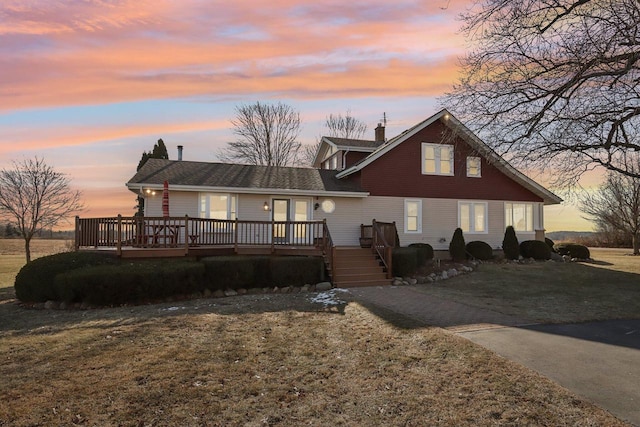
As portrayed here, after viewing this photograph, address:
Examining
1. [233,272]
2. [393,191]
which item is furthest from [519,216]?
[233,272]

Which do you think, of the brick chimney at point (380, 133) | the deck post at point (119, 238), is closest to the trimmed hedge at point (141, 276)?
the deck post at point (119, 238)

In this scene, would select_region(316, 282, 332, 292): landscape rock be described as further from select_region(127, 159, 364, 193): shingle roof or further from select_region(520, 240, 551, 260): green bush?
select_region(520, 240, 551, 260): green bush

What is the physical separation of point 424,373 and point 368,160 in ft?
46.8

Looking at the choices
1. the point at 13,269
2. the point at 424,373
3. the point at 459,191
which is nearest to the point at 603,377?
the point at 424,373

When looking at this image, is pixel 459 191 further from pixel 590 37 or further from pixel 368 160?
pixel 590 37

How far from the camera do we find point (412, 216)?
775 inches

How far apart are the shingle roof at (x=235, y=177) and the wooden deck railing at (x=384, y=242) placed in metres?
3.27

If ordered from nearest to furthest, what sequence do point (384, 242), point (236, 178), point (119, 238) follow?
point (119, 238) → point (384, 242) → point (236, 178)

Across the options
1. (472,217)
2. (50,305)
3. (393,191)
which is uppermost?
(393,191)

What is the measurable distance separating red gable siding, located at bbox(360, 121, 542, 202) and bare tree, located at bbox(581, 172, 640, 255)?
19082mm

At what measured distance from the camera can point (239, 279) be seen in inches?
508

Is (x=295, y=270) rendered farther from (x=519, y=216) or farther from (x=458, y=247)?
(x=519, y=216)

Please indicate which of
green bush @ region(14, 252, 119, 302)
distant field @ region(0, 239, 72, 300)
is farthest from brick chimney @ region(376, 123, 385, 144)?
distant field @ region(0, 239, 72, 300)

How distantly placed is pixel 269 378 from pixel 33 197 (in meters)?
25.7
